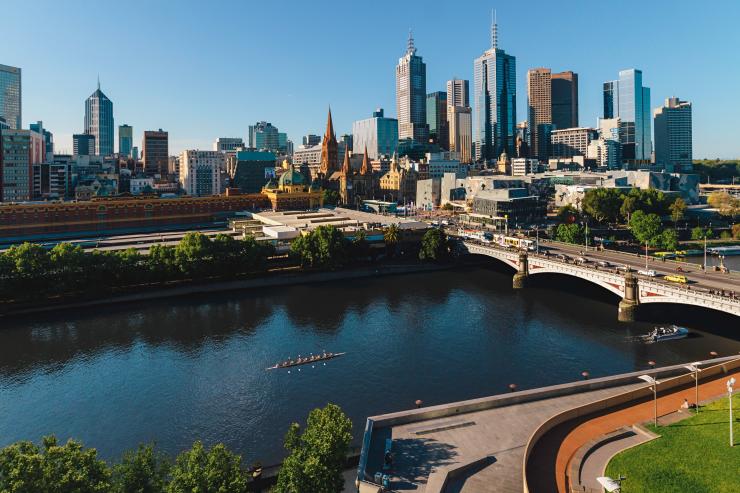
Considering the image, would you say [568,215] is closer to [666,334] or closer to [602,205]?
[602,205]

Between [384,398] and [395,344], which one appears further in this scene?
[395,344]

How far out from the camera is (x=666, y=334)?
240 feet

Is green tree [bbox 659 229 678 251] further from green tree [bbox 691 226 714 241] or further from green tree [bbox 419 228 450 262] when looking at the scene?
green tree [bbox 419 228 450 262]

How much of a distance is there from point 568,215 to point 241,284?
11439cm

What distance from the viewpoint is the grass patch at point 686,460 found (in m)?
32.4

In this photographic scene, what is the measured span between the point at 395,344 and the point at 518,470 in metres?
37.8

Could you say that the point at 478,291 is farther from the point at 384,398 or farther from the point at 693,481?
the point at 693,481

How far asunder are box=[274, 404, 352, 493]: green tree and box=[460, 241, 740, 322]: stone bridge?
5383 centimetres

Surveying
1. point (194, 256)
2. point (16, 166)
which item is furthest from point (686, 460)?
point (16, 166)

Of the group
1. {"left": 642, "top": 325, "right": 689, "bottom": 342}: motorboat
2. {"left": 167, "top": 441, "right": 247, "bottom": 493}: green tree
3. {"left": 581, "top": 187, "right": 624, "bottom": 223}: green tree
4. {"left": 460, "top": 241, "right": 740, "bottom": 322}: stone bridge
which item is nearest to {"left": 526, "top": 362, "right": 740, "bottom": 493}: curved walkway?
{"left": 167, "top": 441, "right": 247, "bottom": 493}: green tree

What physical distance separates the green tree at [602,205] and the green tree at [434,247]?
68.0 m

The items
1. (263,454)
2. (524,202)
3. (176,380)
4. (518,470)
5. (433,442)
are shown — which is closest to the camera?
(518,470)

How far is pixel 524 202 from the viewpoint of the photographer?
178250mm

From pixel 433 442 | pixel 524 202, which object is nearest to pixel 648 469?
pixel 433 442
